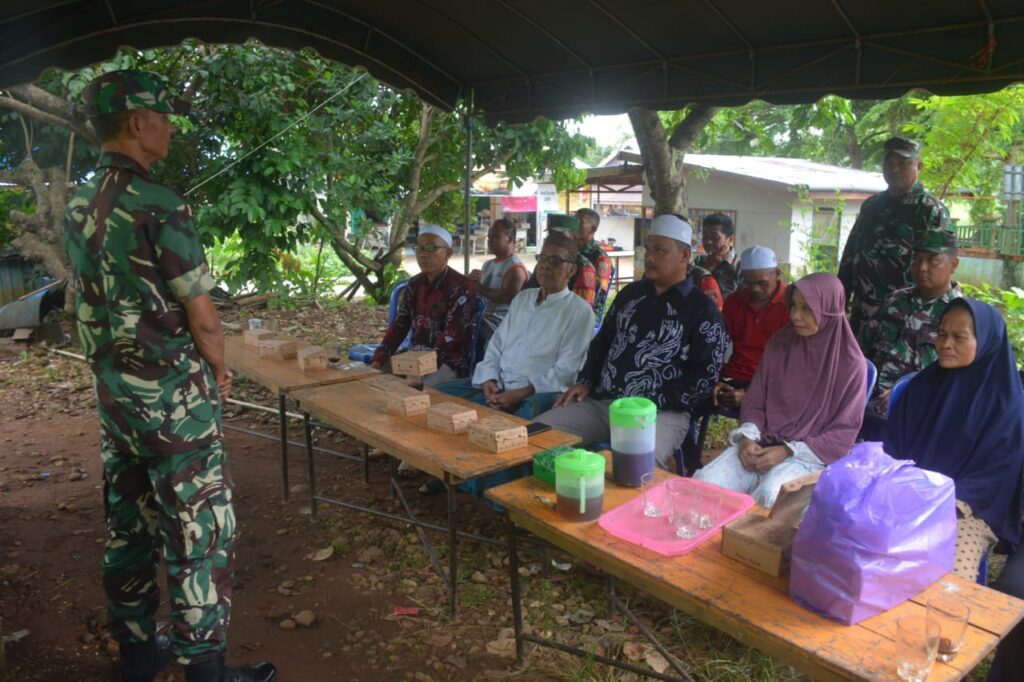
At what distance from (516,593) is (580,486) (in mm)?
794

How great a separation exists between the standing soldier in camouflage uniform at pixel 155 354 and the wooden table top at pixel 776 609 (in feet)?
3.78

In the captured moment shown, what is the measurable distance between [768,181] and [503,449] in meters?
9.59

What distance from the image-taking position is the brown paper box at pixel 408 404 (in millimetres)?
3275

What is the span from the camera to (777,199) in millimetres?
11680

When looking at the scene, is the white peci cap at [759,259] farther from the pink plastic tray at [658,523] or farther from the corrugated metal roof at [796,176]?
the corrugated metal roof at [796,176]

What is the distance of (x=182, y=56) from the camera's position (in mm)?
8750

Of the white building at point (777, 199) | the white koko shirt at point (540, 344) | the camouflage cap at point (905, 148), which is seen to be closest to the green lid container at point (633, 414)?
the white koko shirt at point (540, 344)

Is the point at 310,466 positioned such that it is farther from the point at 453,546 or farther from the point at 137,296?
the point at 137,296

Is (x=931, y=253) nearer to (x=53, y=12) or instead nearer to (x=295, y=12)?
(x=295, y=12)

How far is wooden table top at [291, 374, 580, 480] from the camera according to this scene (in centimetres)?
272

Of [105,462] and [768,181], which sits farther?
[768,181]

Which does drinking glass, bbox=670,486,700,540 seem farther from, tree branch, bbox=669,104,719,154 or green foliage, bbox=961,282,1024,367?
green foliage, bbox=961,282,1024,367

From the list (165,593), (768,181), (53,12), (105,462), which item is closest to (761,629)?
(105,462)

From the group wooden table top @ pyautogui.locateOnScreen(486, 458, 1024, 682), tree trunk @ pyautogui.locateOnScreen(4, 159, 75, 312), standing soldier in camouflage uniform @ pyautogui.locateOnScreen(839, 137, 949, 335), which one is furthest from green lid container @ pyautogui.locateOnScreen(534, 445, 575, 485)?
tree trunk @ pyautogui.locateOnScreen(4, 159, 75, 312)
